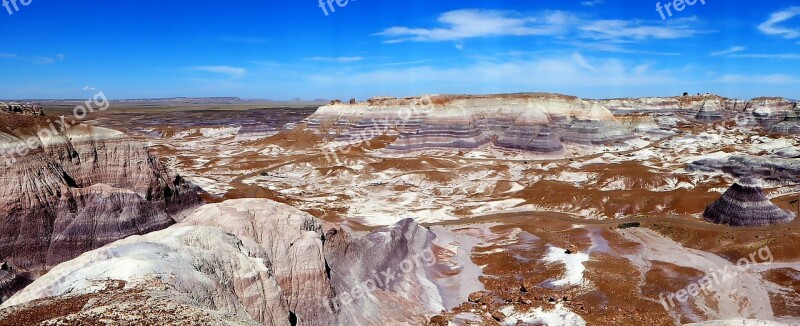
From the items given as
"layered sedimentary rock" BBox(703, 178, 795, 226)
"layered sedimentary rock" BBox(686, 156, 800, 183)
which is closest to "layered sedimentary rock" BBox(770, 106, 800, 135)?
"layered sedimentary rock" BBox(686, 156, 800, 183)

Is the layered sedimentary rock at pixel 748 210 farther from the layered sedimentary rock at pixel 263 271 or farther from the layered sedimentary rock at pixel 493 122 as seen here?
the layered sedimentary rock at pixel 493 122

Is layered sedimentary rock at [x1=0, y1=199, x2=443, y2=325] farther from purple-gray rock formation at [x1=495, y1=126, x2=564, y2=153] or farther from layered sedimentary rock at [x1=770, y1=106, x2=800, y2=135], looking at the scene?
layered sedimentary rock at [x1=770, y1=106, x2=800, y2=135]

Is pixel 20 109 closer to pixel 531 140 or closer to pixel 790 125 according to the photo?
pixel 531 140

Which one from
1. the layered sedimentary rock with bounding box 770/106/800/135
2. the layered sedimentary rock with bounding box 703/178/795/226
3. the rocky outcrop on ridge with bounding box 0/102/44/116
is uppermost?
the rocky outcrop on ridge with bounding box 0/102/44/116

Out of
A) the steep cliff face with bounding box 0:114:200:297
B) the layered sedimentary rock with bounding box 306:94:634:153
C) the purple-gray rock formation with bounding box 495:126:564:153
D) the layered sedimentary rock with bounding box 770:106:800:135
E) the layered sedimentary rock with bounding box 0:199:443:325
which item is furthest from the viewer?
the layered sedimentary rock with bounding box 770:106:800:135

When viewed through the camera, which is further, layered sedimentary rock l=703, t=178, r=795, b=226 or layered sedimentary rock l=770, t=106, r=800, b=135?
layered sedimentary rock l=770, t=106, r=800, b=135

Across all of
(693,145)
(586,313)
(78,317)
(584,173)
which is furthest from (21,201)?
(693,145)
